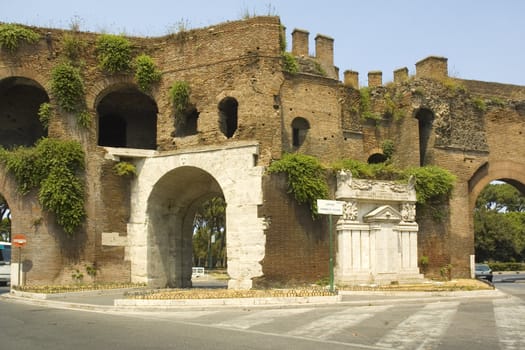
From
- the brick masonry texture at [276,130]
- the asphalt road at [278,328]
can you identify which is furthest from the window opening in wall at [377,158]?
the asphalt road at [278,328]

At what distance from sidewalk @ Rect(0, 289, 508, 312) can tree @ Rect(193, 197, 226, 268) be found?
86.3 ft

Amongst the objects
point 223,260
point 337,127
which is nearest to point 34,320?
point 337,127

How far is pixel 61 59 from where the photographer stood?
23.1 meters

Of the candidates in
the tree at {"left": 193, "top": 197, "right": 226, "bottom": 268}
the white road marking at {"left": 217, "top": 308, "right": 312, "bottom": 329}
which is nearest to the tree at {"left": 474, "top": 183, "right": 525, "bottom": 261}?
the tree at {"left": 193, "top": 197, "right": 226, "bottom": 268}

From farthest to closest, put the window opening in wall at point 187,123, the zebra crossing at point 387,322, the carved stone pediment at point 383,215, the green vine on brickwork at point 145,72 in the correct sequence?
the green vine on brickwork at point 145,72 < the window opening in wall at point 187,123 < the carved stone pediment at point 383,215 < the zebra crossing at point 387,322

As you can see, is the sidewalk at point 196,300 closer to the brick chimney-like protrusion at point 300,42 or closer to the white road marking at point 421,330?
the white road marking at point 421,330

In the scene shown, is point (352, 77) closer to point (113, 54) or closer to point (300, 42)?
point (300, 42)

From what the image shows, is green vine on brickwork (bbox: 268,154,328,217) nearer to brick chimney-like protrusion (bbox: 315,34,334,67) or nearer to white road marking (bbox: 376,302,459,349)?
white road marking (bbox: 376,302,459,349)

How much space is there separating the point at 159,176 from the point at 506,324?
48.1 feet

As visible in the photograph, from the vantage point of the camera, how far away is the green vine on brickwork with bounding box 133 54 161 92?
23484mm

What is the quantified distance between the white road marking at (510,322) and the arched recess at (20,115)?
19.8 m

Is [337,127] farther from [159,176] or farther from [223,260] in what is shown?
[223,260]

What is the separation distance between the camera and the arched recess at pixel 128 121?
86.4ft

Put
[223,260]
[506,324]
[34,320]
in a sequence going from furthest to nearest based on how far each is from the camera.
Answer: [223,260] < [34,320] < [506,324]
